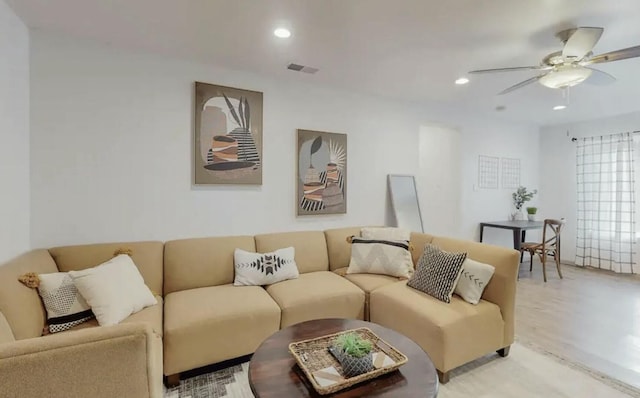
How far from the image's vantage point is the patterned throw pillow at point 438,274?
89.4 inches

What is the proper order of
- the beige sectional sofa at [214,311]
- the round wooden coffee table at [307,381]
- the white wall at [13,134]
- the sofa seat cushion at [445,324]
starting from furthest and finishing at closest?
the sofa seat cushion at [445,324], the white wall at [13,134], the round wooden coffee table at [307,381], the beige sectional sofa at [214,311]

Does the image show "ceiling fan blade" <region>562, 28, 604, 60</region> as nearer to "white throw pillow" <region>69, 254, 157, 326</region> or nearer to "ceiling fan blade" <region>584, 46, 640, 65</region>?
"ceiling fan blade" <region>584, 46, 640, 65</region>

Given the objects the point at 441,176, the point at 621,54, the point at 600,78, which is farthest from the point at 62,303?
the point at 441,176

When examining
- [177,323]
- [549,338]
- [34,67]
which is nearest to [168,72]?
[34,67]

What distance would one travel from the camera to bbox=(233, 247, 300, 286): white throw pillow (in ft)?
8.50

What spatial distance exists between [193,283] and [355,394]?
5.78 feet

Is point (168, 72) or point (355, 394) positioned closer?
point (355, 394)

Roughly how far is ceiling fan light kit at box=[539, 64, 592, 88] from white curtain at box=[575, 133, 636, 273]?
131 inches

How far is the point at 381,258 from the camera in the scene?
293cm

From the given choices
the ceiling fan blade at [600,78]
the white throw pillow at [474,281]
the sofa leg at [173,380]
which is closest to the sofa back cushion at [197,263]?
the sofa leg at [173,380]

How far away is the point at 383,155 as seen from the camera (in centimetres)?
382

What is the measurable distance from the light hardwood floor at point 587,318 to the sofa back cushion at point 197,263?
2.68 meters

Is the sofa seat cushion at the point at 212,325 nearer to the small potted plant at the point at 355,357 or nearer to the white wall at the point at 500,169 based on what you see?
the small potted plant at the point at 355,357

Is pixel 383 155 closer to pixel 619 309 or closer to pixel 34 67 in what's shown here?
pixel 619 309
